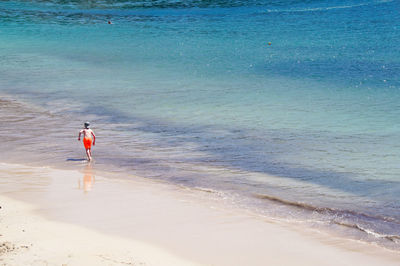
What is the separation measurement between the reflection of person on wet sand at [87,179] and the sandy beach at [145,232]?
0.11m

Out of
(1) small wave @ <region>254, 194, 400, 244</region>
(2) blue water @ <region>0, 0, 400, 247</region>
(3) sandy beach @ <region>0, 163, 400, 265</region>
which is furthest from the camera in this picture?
(2) blue water @ <region>0, 0, 400, 247</region>

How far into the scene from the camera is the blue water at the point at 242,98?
544 inches

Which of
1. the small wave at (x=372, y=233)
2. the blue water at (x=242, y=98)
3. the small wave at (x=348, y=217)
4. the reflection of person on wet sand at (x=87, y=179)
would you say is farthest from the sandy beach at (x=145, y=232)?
the blue water at (x=242, y=98)

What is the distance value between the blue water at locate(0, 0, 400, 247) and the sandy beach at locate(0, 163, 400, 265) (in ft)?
3.75

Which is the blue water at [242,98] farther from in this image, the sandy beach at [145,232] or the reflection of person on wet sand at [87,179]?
the sandy beach at [145,232]

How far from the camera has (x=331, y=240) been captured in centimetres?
1019

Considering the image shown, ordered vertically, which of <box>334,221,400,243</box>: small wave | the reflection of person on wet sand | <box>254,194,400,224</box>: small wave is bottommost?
<box>254,194,400,224</box>: small wave

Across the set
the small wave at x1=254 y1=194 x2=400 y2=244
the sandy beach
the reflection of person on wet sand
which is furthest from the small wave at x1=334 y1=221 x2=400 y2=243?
the reflection of person on wet sand

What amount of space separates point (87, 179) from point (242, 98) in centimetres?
1270

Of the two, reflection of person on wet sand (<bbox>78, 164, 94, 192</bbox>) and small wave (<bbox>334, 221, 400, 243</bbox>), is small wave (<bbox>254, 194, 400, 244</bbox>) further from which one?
reflection of person on wet sand (<bbox>78, 164, 94, 192</bbox>)

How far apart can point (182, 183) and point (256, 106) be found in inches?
412

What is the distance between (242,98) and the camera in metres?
25.0

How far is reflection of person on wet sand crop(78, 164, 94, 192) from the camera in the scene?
41.8ft

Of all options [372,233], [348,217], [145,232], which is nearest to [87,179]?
[145,232]
